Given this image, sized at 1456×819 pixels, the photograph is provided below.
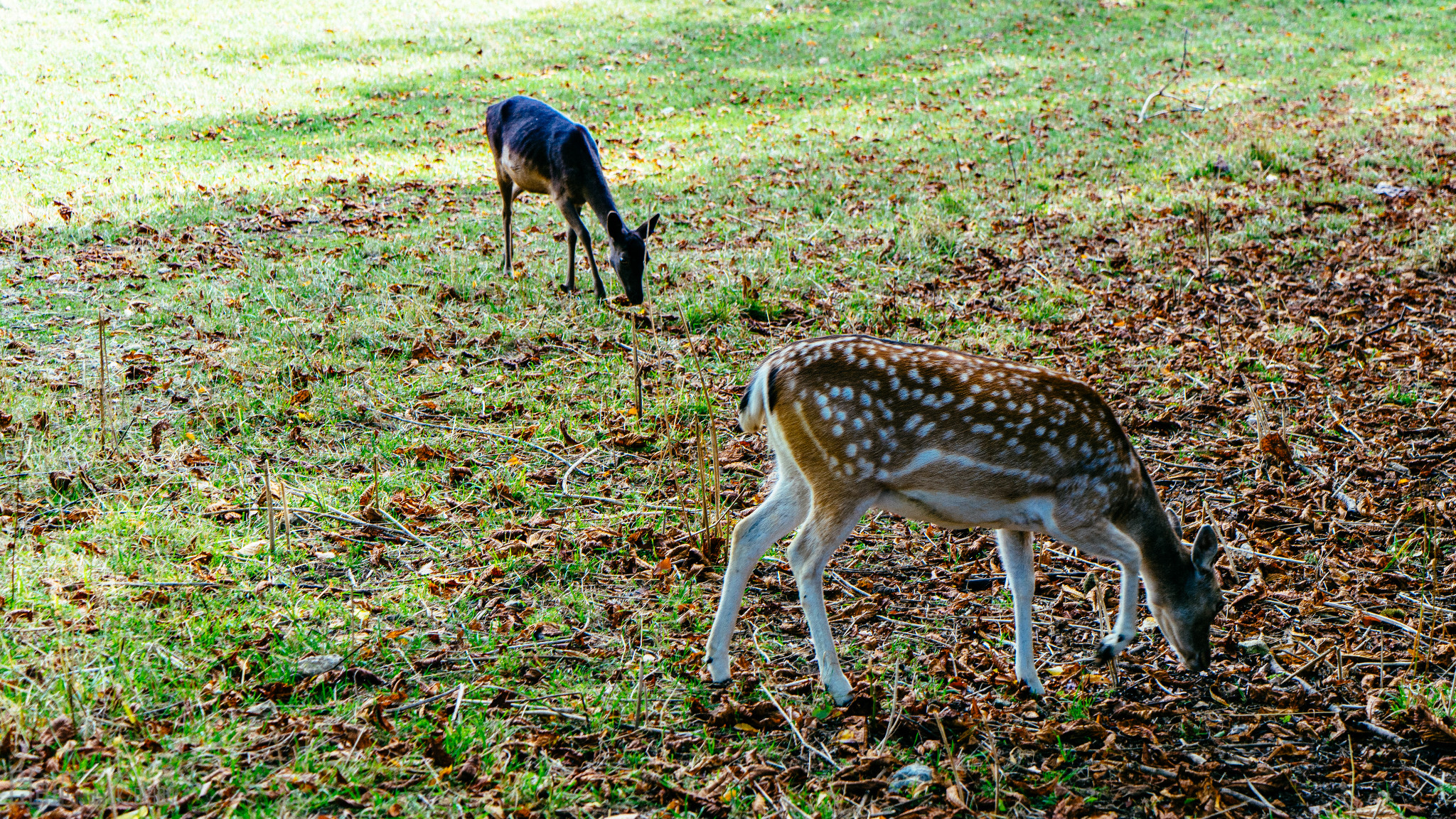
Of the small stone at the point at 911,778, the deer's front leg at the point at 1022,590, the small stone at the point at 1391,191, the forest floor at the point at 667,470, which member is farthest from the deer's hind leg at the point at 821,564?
the small stone at the point at 1391,191

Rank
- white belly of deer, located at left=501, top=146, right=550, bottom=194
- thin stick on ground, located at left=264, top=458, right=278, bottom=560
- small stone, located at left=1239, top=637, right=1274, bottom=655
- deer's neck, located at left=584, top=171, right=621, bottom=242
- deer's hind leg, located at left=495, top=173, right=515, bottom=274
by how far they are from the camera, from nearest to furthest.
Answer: small stone, located at left=1239, top=637, right=1274, bottom=655 → thin stick on ground, located at left=264, top=458, right=278, bottom=560 → deer's neck, located at left=584, top=171, right=621, bottom=242 → deer's hind leg, located at left=495, top=173, right=515, bottom=274 → white belly of deer, located at left=501, top=146, right=550, bottom=194

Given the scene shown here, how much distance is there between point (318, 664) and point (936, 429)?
2.32 m

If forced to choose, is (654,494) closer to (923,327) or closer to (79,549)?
(79,549)

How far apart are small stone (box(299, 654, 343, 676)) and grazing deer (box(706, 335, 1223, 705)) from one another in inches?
51.9

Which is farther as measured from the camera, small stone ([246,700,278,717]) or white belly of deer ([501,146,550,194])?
white belly of deer ([501,146,550,194])

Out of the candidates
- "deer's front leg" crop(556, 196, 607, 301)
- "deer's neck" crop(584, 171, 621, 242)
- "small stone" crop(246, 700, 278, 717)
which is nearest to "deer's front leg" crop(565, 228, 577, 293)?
"deer's front leg" crop(556, 196, 607, 301)

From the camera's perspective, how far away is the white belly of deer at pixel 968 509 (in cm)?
379

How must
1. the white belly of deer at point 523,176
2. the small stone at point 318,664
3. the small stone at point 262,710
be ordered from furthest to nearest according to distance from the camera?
the white belly of deer at point 523,176, the small stone at point 318,664, the small stone at point 262,710

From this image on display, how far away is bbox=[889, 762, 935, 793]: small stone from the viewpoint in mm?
3381

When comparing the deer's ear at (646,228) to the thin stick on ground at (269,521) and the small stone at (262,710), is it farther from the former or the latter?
the small stone at (262,710)

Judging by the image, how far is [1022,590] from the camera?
4.03m

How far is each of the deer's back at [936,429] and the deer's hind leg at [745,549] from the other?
0.50ft

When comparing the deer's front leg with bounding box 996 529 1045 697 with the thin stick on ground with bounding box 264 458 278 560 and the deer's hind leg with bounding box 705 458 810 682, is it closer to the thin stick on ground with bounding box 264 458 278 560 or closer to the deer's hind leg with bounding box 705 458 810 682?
the deer's hind leg with bounding box 705 458 810 682

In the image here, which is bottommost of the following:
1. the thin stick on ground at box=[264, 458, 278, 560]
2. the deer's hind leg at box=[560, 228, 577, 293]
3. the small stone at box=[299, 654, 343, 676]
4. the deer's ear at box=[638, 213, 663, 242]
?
the small stone at box=[299, 654, 343, 676]
